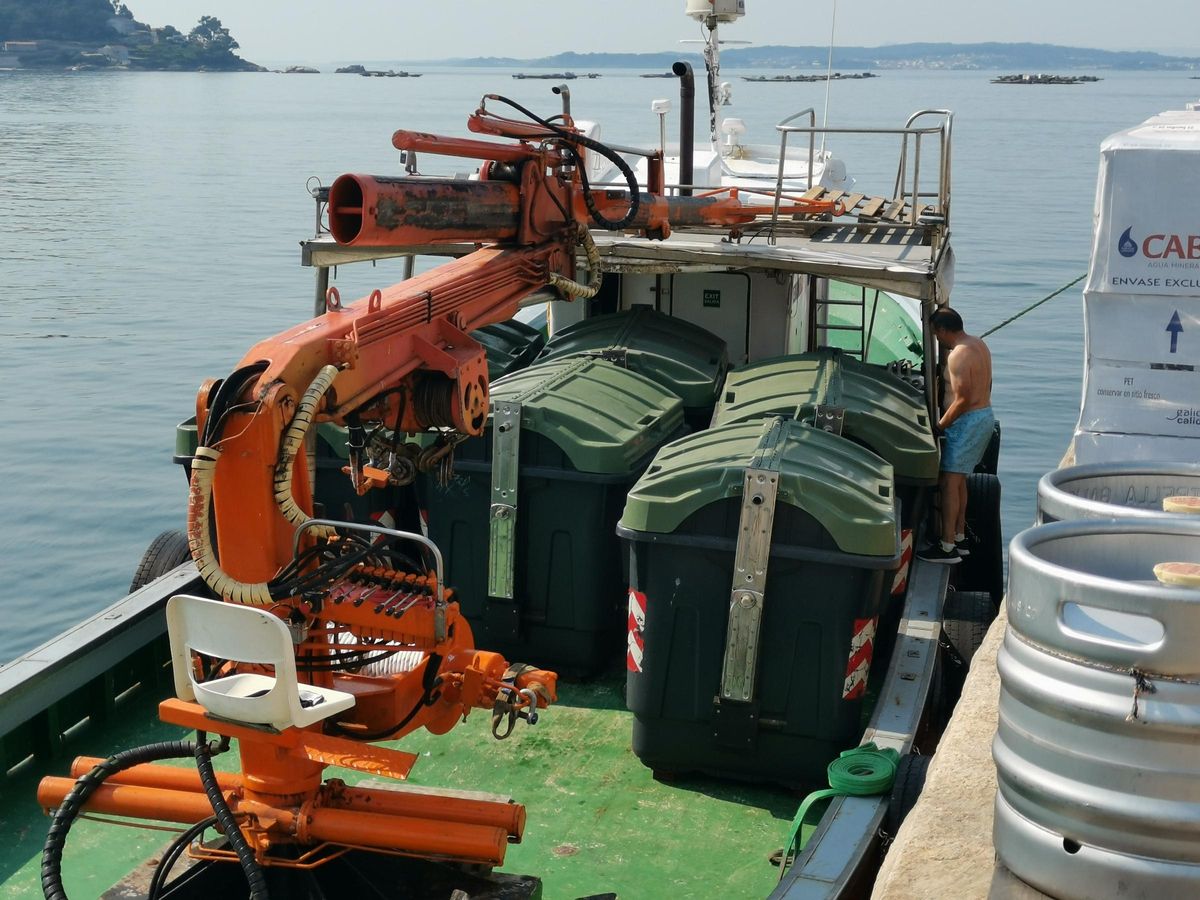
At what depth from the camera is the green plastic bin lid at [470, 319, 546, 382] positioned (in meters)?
9.65

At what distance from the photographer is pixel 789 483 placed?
19.5 ft

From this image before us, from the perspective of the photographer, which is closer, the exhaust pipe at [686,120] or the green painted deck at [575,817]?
the green painted deck at [575,817]

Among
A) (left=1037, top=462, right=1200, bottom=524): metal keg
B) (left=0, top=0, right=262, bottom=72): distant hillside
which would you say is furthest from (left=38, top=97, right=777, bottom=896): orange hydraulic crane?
(left=0, top=0, right=262, bottom=72): distant hillside

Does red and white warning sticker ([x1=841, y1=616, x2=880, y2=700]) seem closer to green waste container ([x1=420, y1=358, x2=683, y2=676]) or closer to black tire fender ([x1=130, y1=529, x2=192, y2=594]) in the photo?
green waste container ([x1=420, y1=358, x2=683, y2=676])

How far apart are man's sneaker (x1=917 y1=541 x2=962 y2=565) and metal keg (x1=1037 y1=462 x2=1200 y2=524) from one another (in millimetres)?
4071

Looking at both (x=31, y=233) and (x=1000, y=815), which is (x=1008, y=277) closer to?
Result: (x=31, y=233)

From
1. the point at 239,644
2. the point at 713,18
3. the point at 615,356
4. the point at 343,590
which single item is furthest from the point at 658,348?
the point at 713,18

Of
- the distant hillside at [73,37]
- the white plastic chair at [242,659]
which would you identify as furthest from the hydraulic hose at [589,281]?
the distant hillside at [73,37]

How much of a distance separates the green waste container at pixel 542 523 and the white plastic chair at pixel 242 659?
2628 millimetres

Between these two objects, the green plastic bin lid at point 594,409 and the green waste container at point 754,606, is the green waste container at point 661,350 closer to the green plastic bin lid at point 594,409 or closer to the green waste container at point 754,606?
the green plastic bin lid at point 594,409

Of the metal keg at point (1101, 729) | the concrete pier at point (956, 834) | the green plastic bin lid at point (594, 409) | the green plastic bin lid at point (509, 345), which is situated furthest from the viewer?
the green plastic bin lid at point (509, 345)

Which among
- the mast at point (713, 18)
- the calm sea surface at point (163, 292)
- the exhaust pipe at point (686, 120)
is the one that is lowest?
the calm sea surface at point (163, 292)

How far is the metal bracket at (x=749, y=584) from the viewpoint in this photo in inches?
233

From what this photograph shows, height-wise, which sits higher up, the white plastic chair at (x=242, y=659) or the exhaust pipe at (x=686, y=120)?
the exhaust pipe at (x=686, y=120)
